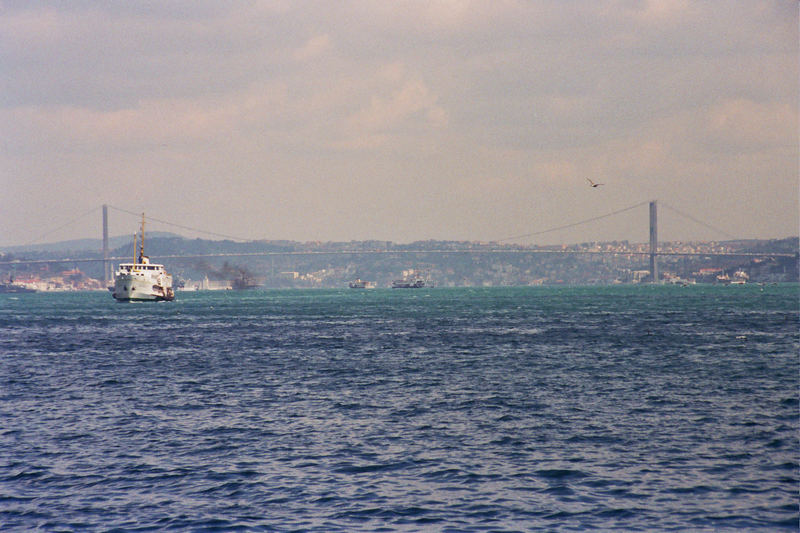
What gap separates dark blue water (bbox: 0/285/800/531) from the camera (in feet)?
50.6

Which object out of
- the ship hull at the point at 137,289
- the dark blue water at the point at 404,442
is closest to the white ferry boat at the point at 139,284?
the ship hull at the point at 137,289

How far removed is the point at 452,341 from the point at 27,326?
46790 millimetres

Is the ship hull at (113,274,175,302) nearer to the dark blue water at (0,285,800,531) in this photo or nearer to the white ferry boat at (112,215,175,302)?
the white ferry boat at (112,215,175,302)

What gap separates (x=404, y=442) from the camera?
21.1 metres

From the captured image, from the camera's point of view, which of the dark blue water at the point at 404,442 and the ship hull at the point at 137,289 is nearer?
the dark blue water at the point at 404,442

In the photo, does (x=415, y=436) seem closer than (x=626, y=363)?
Yes

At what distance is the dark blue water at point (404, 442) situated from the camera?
607 inches

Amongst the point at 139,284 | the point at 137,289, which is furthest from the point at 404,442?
Answer: the point at 139,284

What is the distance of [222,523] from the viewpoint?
48.5ft

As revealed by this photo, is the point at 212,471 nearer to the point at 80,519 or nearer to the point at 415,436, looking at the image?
the point at 80,519

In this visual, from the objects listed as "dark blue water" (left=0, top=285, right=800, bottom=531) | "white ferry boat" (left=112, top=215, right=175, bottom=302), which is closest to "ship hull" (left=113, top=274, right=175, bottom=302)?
"white ferry boat" (left=112, top=215, right=175, bottom=302)

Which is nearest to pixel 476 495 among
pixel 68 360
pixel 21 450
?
pixel 21 450

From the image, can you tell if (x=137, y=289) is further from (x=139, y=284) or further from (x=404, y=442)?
(x=404, y=442)

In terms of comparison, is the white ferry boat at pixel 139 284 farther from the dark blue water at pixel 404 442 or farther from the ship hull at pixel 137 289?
the dark blue water at pixel 404 442
